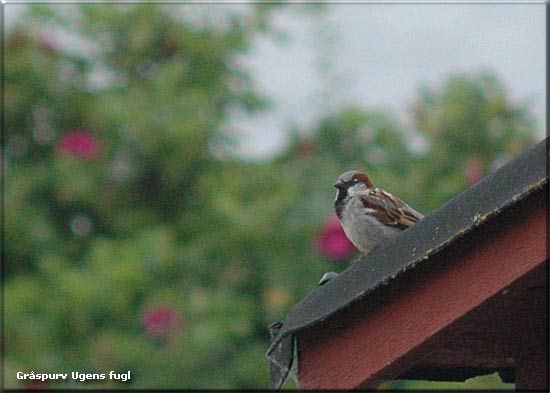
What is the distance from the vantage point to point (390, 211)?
295 centimetres

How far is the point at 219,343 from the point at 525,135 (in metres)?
1.84

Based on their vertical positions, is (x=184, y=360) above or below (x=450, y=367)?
above

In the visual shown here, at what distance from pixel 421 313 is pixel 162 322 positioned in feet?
10.1

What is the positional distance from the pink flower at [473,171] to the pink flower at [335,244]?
1.90ft

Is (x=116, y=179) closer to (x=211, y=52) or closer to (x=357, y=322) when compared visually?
(x=211, y=52)

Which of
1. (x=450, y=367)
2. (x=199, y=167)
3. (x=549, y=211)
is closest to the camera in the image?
(x=549, y=211)

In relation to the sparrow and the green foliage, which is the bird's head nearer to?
the sparrow

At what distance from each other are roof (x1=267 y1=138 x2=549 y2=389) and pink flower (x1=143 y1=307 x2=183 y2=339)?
2.81m

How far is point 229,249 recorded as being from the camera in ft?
17.1

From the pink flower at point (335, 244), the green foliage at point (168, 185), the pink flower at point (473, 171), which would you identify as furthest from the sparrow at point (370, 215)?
the pink flower at point (473, 171)

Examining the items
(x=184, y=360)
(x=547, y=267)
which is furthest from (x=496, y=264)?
(x=184, y=360)

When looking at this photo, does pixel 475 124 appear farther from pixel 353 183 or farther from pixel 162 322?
pixel 353 183

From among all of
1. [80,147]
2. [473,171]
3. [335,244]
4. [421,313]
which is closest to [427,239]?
[421,313]

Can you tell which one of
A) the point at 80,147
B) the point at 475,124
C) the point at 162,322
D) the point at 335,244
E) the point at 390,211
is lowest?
the point at 390,211
